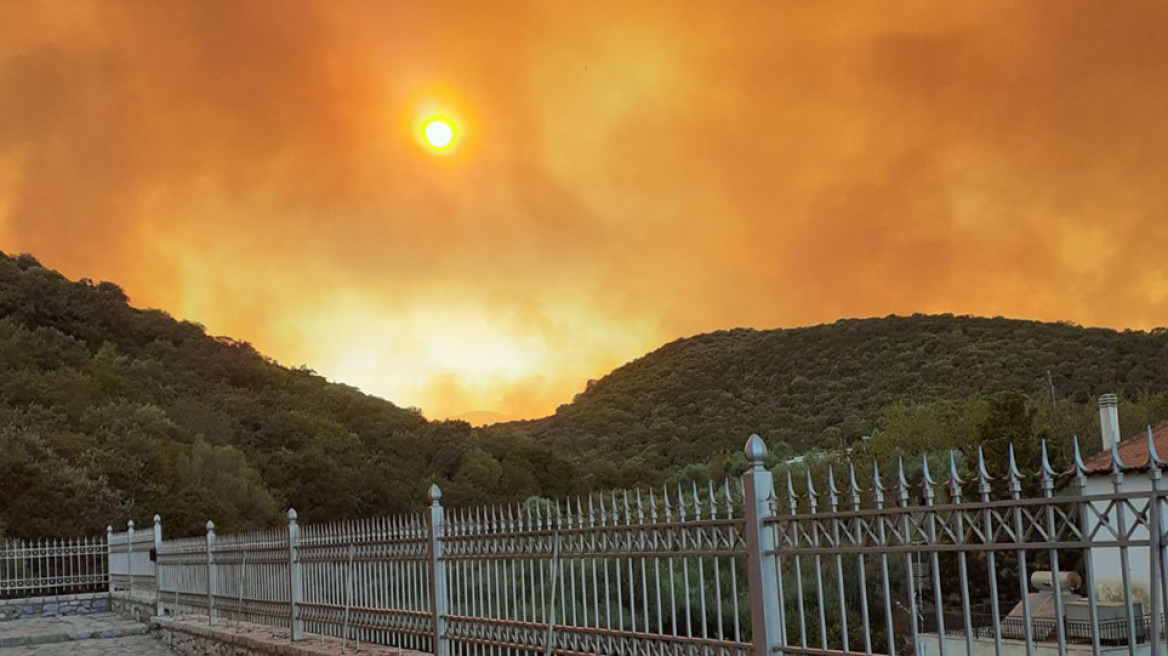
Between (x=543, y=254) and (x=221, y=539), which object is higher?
(x=543, y=254)

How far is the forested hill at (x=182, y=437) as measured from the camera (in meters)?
33.1

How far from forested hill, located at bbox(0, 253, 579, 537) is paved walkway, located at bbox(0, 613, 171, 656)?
977 centimetres

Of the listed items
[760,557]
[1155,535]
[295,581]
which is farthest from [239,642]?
[1155,535]

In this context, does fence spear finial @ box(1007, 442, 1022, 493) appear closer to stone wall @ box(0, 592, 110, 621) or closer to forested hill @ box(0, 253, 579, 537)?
stone wall @ box(0, 592, 110, 621)

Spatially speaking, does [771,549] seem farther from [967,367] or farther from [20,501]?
[967,367]

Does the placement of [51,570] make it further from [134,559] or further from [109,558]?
[134,559]

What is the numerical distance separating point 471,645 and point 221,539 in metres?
7.53

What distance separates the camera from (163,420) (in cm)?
4419

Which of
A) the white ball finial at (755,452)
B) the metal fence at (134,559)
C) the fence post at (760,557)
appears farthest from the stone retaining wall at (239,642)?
the white ball finial at (755,452)

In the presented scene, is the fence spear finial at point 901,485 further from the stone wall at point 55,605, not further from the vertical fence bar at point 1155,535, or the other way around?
the stone wall at point 55,605

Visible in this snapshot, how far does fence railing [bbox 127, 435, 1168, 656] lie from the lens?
401 cm

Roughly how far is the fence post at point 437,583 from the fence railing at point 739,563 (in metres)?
0.01

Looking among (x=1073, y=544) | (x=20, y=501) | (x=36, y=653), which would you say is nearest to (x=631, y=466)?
(x=20, y=501)

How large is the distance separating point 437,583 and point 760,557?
3.93m
